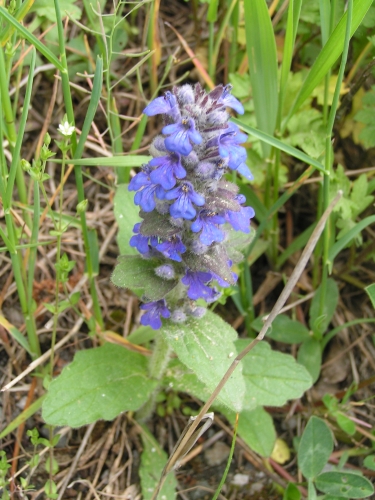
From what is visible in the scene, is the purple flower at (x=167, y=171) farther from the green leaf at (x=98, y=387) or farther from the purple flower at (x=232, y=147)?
the green leaf at (x=98, y=387)

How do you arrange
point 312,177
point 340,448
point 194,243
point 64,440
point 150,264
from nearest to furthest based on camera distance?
1. point 194,243
2. point 150,264
3. point 64,440
4. point 340,448
5. point 312,177

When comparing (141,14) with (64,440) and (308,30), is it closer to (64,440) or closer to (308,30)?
(308,30)

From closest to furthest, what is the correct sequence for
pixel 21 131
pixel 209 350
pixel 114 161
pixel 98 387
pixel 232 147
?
pixel 232 147, pixel 21 131, pixel 209 350, pixel 114 161, pixel 98 387

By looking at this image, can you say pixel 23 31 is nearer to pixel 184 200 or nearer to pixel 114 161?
pixel 114 161

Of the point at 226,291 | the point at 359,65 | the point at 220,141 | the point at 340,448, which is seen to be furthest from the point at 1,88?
the point at 340,448

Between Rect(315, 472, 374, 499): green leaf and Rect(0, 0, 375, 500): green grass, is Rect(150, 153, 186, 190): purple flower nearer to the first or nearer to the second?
Rect(0, 0, 375, 500): green grass

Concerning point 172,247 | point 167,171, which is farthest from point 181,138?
point 172,247

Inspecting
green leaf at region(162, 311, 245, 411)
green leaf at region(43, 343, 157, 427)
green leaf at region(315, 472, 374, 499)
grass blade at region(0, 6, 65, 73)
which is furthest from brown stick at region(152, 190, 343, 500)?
grass blade at region(0, 6, 65, 73)
